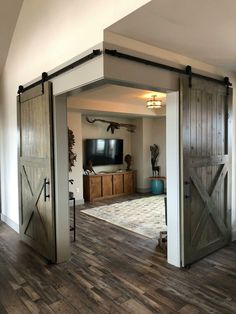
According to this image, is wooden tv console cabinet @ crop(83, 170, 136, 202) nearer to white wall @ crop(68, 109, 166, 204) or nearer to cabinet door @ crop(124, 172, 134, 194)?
cabinet door @ crop(124, 172, 134, 194)

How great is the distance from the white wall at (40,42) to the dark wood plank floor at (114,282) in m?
1.53

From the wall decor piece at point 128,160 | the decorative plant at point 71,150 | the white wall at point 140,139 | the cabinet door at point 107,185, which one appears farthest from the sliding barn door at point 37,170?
the wall decor piece at point 128,160

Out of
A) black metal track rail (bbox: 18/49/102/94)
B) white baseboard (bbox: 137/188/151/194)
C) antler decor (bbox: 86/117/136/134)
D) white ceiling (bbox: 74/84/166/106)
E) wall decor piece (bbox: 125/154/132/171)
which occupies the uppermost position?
white ceiling (bbox: 74/84/166/106)

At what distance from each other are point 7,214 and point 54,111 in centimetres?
280

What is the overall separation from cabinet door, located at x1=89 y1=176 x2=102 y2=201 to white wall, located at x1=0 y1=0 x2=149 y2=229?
2.40 meters

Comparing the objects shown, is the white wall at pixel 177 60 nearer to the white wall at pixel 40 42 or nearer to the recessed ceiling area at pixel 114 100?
the white wall at pixel 40 42

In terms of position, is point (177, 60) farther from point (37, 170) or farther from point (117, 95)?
point (117, 95)

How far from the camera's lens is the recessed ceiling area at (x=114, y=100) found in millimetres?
5215

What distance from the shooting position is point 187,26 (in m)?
2.38

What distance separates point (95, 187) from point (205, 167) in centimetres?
411

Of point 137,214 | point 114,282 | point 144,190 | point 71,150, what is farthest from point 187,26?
point 144,190

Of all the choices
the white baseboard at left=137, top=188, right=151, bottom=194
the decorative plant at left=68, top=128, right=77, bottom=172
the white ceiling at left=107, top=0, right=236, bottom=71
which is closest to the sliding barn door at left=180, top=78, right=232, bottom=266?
the white ceiling at left=107, top=0, right=236, bottom=71

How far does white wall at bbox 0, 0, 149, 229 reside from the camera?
95.3 inches

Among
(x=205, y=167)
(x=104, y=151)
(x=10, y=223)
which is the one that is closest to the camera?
(x=205, y=167)
